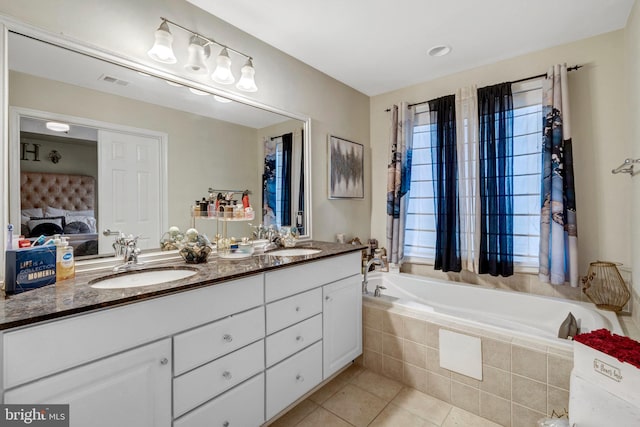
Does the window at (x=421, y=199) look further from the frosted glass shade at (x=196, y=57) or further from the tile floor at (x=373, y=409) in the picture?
the frosted glass shade at (x=196, y=57)

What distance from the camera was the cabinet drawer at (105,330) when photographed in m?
0.81

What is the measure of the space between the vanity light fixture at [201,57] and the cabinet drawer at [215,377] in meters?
1.52

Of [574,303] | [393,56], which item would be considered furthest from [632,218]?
[393,56]

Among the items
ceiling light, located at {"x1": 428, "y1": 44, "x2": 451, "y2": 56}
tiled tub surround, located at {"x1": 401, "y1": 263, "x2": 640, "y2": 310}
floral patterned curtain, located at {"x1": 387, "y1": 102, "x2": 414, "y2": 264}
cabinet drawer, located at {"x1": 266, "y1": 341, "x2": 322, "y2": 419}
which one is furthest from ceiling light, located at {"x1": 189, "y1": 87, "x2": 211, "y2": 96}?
tiled tub surround, located at {"x1": 401, "y1": 263, "x2": 640, "y2": 310}

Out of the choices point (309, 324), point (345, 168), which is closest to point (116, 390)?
point (309, 324)

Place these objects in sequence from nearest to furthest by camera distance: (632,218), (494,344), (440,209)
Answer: (494,344) → (632,218) → (440,209)

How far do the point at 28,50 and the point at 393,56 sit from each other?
2.22 m

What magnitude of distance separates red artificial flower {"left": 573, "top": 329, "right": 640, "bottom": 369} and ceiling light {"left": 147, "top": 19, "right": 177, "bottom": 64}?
7.53 ft

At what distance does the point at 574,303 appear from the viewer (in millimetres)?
2029

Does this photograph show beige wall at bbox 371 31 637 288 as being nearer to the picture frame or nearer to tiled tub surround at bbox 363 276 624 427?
tiled tub surround at bbox 363 276 624 427

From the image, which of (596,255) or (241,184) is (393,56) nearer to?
(241,184)

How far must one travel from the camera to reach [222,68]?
1.78 meters

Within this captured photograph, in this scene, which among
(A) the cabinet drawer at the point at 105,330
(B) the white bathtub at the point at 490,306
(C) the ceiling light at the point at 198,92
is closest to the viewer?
(A) the cabinet drawer at the point at 105,330

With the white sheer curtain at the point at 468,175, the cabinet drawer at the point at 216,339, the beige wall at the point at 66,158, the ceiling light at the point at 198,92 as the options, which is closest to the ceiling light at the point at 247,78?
the ceiling light at the point at 198,92
